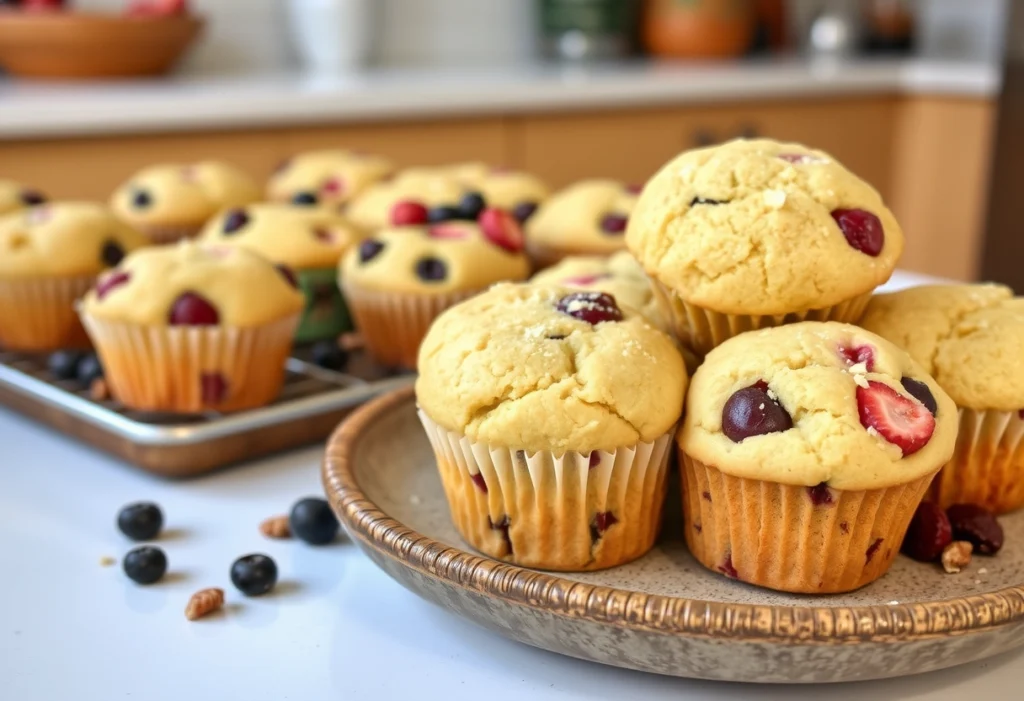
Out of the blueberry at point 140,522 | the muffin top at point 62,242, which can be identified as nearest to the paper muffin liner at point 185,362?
the muffin top at point 62,242

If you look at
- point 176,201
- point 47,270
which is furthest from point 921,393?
point 176,201

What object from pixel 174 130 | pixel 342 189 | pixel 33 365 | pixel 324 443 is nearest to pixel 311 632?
pixel 324 443

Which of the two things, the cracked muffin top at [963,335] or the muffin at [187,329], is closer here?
the cracked muffin top at [963,335]

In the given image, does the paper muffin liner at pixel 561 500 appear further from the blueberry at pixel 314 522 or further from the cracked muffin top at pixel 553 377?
the blueberry at pixel 314 522

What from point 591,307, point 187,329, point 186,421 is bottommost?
point 186,421

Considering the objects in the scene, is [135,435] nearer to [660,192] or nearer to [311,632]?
[311,632]

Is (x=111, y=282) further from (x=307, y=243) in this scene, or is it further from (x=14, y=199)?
(x=14, y=199)
